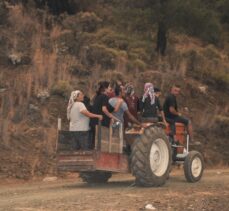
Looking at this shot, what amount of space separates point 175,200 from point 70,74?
12623mm

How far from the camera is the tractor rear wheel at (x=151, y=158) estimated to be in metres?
13.2

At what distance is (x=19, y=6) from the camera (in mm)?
26703

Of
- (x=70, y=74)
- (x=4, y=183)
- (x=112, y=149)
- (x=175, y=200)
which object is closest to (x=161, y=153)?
(x=112, y=149)

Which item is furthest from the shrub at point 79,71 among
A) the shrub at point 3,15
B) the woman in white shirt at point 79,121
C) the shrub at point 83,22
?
the woman in white shirt at point 79,121

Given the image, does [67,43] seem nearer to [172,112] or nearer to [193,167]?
[172,112]

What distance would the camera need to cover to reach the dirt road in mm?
10445

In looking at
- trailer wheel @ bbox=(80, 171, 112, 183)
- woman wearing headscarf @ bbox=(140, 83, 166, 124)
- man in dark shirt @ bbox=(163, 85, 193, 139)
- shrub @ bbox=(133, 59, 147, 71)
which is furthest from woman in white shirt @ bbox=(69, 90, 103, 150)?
shrub @ bbox=(133, 59, 147, 71)

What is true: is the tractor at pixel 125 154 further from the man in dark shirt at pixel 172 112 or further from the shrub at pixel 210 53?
the shrub at pixel 210 53

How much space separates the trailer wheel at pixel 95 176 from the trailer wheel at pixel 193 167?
73.0 inches

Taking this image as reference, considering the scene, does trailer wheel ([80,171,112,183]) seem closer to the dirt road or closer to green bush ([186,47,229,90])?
the dirt road

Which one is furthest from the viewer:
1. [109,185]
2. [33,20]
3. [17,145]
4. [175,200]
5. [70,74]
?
[33,20]

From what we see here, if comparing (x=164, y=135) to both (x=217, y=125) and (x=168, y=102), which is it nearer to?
(x=168, y=102)

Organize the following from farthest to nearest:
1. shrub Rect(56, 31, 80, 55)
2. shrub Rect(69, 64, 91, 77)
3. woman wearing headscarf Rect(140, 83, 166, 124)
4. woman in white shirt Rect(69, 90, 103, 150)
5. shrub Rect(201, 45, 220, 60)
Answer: shrub Rect(201, 45, 220, 60) < shrub Rect(56, 31, 80, 55) < shrub Rect(69, 64, 91, 77) < woman wearing headscarf Rect(140, 83, 166, 124) < woman in white shirt Rect(69, 90, 103, 150)

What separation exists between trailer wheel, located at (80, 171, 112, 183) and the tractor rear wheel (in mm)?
1522
